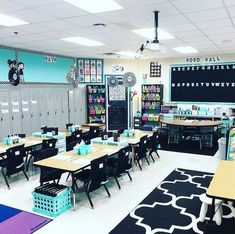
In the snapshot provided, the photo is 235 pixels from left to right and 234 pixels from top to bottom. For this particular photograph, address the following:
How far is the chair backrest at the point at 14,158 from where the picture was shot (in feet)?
17.1

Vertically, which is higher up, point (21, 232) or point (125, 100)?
point (125, 100)

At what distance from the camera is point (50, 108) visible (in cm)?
970

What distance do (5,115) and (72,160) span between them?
4431 millimetres

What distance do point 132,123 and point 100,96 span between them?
6.17ft

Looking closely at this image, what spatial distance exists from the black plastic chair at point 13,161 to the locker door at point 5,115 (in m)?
2.99

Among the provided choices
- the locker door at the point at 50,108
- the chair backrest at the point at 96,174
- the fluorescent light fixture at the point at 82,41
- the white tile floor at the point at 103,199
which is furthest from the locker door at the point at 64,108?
the chair backrest at the point at 96,174

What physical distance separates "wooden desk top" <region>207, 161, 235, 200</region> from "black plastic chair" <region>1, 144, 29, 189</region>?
12.4ft

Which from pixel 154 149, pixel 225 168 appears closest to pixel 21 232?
pixel 225 168

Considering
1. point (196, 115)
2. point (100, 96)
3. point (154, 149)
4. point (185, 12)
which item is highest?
point (185, 12)

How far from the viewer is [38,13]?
15.2 ft

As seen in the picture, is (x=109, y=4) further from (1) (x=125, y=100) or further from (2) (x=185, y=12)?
(1) (x=125, y=100)

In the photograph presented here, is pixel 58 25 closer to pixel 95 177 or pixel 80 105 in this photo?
pixel 95 177

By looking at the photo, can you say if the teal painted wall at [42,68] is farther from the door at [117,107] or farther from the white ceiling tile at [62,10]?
the white ceiling tile at [62,10]

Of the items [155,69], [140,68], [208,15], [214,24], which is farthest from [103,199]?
[140,68]
